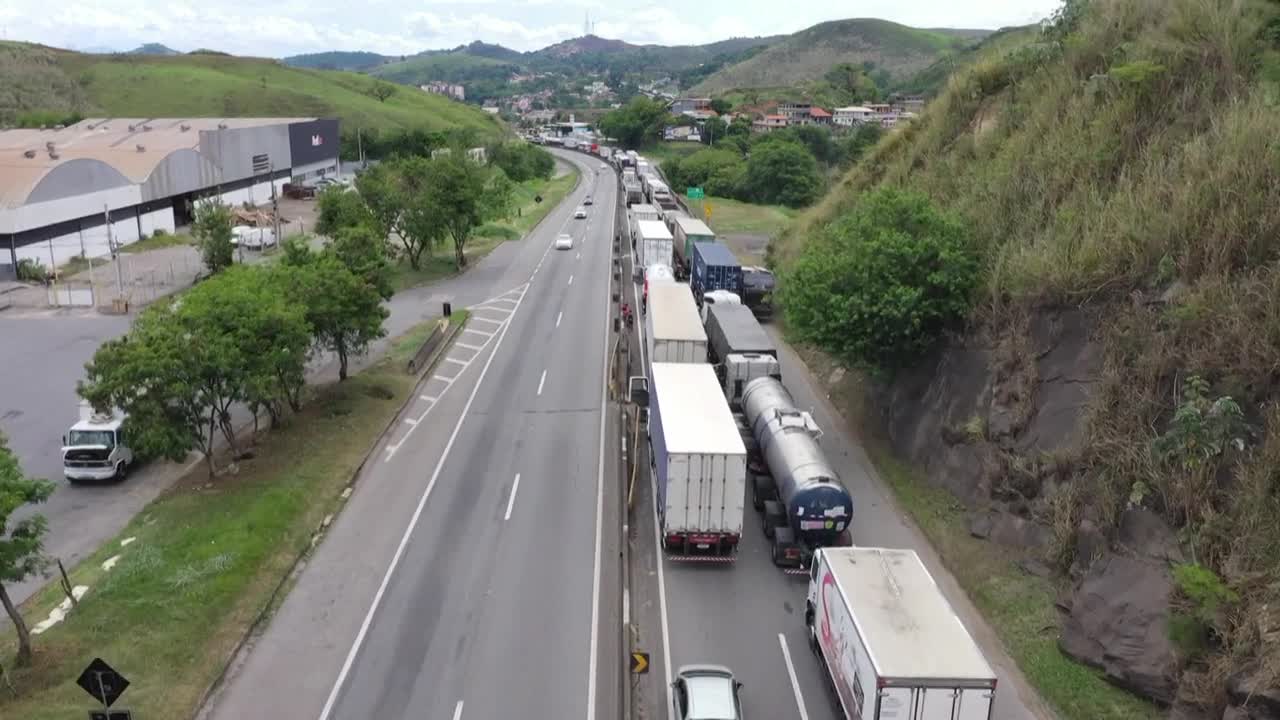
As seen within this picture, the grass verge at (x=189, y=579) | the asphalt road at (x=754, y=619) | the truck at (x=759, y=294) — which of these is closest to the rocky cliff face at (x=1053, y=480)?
the asphalt road at (x=754, y=619)

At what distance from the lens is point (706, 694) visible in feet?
55.7

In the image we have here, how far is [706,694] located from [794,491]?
25.2 ft

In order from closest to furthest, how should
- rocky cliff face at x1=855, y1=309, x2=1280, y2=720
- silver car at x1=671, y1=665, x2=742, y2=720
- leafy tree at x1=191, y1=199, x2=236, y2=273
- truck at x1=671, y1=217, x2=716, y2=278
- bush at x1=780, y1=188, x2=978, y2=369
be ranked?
silver car at x1=671, y1=665, x2=742, y2=720 < rocky cliff face at x1=855, y1=309, x2=1280, y2=720 < bush at x1=780, y1=188, x2=978, y2=369 < leafy tree at x1=191, y1=199, x2=236, y2=273 < truck at x1=671, y1=217, x2=716, y2=278

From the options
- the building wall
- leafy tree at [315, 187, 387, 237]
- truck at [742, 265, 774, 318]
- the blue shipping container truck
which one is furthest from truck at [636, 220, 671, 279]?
the building wall

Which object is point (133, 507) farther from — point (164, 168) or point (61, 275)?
point (164, 168)

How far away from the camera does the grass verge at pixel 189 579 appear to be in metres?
18.6

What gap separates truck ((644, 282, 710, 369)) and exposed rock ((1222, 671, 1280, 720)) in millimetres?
20553

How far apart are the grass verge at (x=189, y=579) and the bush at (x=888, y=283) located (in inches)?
663

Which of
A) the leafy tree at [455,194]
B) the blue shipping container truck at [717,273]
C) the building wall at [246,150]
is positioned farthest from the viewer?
the building wall at [246,150]

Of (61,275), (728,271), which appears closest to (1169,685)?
(728,271)

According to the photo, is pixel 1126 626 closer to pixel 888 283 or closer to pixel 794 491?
pixel 794 491

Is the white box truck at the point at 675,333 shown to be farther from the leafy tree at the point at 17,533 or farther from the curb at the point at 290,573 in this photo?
the leafy tree at the point at 17,533

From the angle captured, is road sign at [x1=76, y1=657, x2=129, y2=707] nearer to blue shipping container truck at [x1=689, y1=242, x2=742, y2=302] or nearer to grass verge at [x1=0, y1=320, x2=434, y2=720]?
grass verge at [x1=0, y1=320, x2=434, y2=720]

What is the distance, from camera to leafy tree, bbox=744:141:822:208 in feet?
365
